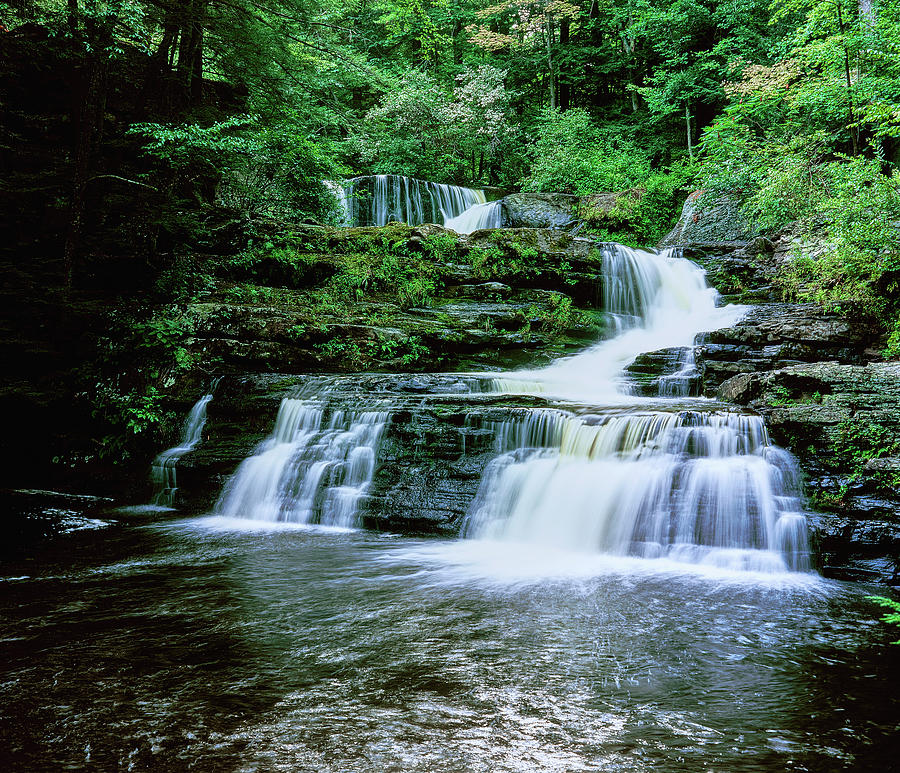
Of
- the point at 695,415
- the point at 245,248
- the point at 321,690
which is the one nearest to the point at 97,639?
the point at 321,690

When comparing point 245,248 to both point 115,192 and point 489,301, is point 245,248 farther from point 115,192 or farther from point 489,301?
point 489,301

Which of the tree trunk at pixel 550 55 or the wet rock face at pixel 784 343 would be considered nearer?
the wet rock face at pixel 784 343

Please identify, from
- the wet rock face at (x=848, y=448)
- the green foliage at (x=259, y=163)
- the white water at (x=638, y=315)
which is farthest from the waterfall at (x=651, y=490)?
the green foliage at (x=259, y=163)

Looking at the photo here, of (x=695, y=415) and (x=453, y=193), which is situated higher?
(x=453, y=193)

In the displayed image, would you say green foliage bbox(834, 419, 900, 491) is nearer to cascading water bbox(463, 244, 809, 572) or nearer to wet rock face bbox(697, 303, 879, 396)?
cascading water bbox(463, 244, 809, 572)

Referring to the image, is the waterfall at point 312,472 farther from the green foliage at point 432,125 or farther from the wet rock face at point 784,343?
the green foliage at point 432,125

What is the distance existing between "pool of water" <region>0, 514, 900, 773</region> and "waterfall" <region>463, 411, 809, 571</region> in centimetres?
37

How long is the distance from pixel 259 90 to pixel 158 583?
11942 millimetres

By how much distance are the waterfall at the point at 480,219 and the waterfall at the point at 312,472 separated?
11452 mm

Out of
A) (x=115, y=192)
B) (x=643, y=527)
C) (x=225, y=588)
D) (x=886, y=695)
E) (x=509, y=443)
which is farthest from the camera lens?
(x=115, y=192)

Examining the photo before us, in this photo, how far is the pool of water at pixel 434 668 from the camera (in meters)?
2.30

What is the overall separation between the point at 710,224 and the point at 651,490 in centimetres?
1289

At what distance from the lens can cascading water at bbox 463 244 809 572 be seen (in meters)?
5.09

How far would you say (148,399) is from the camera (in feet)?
28.1
